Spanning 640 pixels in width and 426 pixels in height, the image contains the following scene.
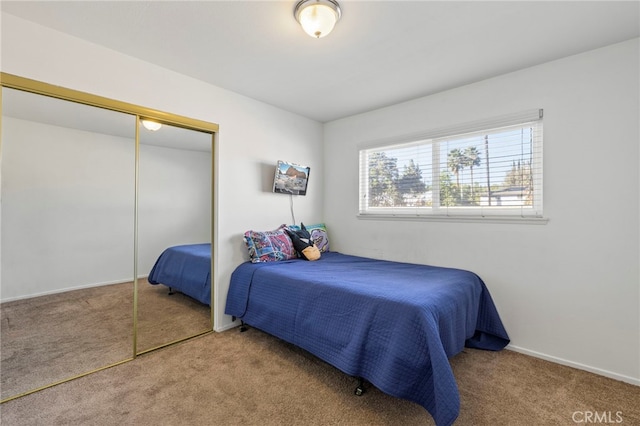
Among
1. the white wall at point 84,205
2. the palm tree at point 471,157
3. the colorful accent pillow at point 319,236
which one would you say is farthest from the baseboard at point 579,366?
the white wall at point 84,205

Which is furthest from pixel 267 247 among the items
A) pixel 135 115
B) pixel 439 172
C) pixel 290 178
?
pixel 439 172

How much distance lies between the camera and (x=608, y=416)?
1.67 metres

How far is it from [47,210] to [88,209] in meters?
0.24

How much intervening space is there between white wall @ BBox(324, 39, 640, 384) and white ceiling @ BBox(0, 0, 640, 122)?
0.63ft

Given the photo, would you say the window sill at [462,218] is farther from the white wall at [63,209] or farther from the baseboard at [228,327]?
the white wall at [63,209]

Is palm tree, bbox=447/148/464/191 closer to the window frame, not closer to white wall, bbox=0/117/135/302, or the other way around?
the window frame

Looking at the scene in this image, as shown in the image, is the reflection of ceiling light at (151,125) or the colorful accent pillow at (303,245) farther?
the colorful accent pillow at (303,245)

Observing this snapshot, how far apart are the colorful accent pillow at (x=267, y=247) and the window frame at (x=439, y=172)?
1.04m

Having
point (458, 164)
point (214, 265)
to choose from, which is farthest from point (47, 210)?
point (458, 164)

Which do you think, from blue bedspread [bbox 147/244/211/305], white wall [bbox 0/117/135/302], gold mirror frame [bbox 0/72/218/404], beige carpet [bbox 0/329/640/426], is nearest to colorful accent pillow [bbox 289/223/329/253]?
blue bedspread [bbox 147/244/211/305]

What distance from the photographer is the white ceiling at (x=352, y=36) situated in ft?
5.60

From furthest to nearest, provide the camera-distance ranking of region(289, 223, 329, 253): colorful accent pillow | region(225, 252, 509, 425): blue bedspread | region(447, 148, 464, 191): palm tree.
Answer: region(289, 223, 329, 253): colorful accent pillow
region(447, 148, 464, 191): palm tree
region(225, 252, 509, 425): blue bedspread

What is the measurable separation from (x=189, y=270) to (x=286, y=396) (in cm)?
165

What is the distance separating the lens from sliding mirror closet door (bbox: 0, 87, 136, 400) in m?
1.93
